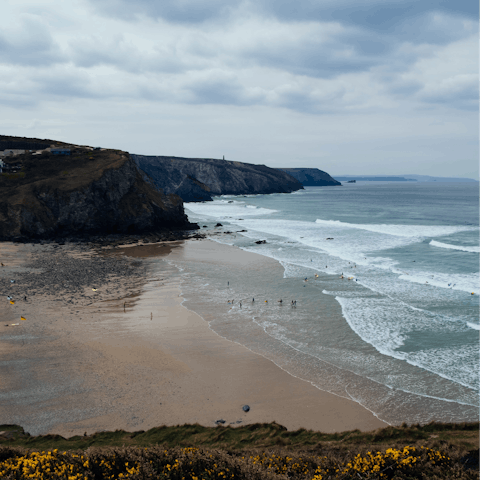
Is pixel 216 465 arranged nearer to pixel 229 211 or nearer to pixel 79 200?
pixel 79 200

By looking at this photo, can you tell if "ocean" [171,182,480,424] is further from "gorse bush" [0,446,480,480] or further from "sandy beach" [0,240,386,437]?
"gorse bush" [0,446,480,480]

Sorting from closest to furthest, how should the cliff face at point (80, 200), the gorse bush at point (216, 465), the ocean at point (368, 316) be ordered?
the gorse bush at point (216, 465) < the ocean at point (368, 316) < the cliff face at point (80, 200)

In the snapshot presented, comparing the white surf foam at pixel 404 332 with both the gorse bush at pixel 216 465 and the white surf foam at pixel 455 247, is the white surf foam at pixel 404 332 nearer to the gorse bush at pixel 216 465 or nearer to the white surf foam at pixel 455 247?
the gorse bush at pixel 216 465

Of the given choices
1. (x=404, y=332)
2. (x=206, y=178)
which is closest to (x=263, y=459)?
(x=404, y=332)

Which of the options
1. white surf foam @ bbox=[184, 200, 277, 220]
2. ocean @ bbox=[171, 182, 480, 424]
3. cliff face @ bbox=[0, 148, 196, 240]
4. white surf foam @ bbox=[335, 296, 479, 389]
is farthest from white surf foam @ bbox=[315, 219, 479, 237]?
white surf foam @ bbox=[335, 296, 479, 389]

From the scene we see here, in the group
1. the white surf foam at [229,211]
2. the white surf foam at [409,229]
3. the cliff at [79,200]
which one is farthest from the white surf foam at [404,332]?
the white surf foam at [229,211]

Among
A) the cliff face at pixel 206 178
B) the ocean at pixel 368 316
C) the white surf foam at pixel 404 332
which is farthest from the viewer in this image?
the cliff face at pixel 206 178
